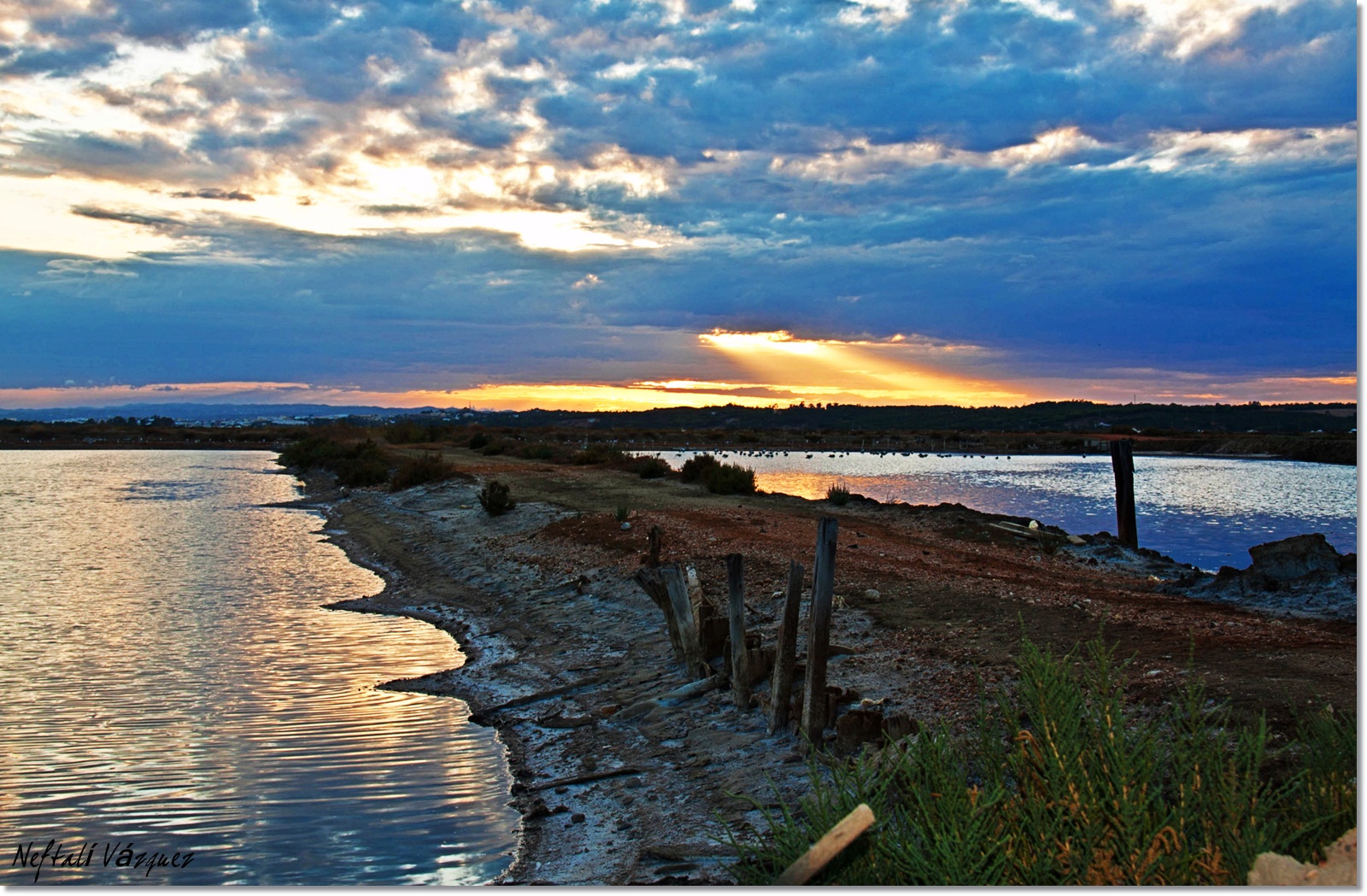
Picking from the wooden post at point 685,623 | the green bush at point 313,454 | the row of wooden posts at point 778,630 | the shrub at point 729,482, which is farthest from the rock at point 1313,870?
the green bush at point 313,454

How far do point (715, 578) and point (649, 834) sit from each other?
26.6ft

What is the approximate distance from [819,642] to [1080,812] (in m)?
3.32

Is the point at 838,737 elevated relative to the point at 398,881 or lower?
elevated

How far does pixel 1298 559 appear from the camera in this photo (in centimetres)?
1459

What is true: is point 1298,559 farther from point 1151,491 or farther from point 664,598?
point 1151,491

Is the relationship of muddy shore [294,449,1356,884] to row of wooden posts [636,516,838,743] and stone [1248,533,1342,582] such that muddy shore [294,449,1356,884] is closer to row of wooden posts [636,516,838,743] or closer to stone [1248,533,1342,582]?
row of wooden posts [636,516,838,743]

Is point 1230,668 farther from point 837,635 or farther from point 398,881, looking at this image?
point 398,881

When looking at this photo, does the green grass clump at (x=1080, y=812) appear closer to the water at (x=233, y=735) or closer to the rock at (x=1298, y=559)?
the water at (x=233, y=735)

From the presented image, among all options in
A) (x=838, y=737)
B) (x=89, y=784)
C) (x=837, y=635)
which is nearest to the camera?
(x=838, y=737)

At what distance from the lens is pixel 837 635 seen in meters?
11.1

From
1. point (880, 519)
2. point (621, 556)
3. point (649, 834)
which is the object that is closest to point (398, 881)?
point (649, 834)

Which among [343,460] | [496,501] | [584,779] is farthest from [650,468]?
[584,779]

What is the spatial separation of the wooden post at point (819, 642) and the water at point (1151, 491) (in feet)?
54.4

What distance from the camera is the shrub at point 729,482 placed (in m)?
30.4
